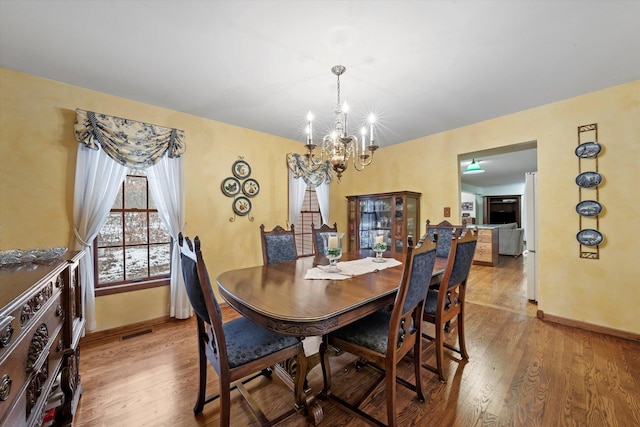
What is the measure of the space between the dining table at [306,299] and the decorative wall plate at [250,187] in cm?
169

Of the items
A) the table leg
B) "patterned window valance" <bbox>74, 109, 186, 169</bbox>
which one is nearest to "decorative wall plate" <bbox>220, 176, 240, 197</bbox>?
"patterned window valance" <bbox>74, 109, 186, 169</bbox>

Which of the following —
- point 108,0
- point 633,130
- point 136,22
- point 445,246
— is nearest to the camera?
point 108,0

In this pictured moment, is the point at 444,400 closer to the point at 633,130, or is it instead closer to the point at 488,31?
the point at 488,31

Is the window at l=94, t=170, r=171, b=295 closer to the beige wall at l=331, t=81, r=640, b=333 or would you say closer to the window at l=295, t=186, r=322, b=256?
the window at l=295, t=186, r=322, b=256

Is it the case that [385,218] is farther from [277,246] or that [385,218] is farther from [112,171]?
[112,171]

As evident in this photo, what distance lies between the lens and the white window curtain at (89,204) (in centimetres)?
232

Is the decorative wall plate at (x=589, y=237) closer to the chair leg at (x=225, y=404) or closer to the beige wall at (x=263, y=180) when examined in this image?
the beige wall at (x=263, y=180)

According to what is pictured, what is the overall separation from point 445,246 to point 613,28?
2.00 meters

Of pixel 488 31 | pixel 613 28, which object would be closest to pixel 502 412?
pixel 488 31

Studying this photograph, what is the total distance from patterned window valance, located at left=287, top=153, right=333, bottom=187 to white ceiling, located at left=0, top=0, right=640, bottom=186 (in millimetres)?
1208

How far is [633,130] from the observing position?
2344 millimetres

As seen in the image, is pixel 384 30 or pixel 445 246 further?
pixel 445 246

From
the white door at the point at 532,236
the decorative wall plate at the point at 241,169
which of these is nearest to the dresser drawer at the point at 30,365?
the decorative wall plate at the point at 241,169

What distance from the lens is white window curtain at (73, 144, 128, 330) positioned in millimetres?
2320
